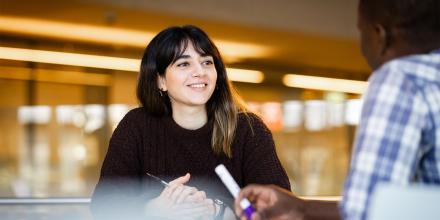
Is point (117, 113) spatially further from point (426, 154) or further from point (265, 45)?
point (426, 154)

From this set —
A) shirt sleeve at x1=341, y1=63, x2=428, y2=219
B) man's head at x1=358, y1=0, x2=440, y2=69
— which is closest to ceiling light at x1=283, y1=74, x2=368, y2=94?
man's head at x1=358, y1=0, x2=440, y2=69

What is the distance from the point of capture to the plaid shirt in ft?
3.07

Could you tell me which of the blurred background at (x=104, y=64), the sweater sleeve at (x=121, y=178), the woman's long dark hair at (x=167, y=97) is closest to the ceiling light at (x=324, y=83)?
the blurred background at (x=104, y=64)

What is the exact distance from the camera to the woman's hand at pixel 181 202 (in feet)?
6.36

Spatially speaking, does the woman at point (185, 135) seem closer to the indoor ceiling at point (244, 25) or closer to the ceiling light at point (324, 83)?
the indoor ceiling at point (244, 25)

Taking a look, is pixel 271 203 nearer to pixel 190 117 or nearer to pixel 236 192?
pixel 236 192

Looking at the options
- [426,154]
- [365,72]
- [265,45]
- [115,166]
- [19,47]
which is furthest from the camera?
[365,72]

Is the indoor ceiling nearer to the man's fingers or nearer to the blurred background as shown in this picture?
the blurred background

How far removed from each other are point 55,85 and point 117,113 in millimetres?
740

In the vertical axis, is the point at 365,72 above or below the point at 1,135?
above

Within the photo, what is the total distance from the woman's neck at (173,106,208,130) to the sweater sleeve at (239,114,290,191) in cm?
16

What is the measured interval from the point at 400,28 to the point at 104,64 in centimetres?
639

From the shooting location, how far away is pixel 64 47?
273 inches

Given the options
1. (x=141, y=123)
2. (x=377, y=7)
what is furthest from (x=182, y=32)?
(x=377, y=7)
